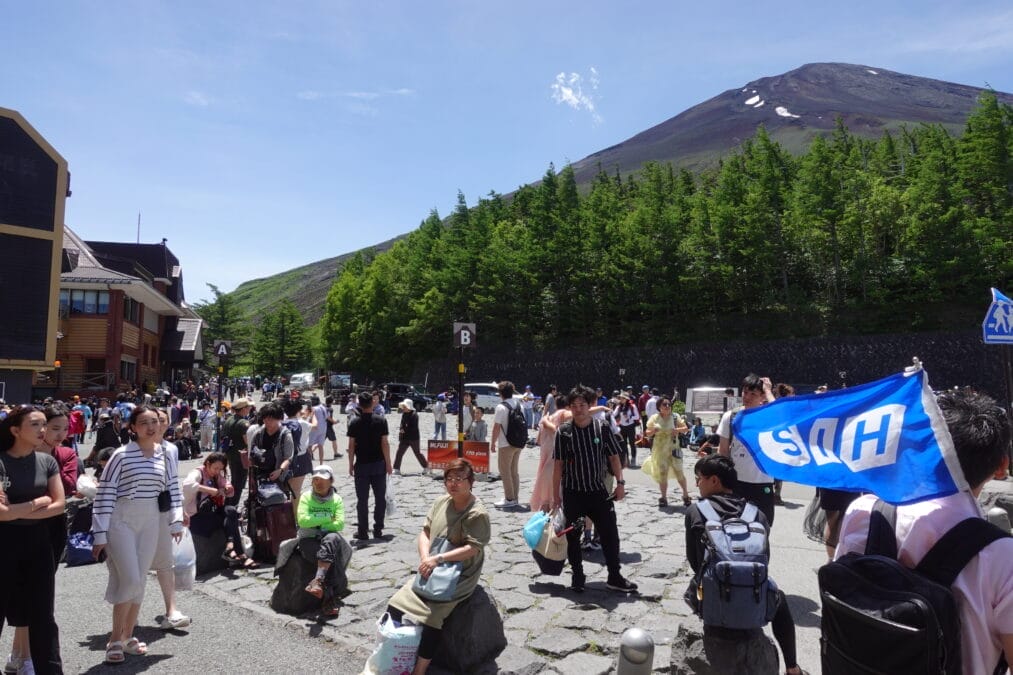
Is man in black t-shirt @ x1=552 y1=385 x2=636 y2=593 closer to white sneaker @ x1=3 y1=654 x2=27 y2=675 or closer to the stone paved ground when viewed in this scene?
the stone paved ground

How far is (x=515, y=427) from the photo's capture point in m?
10.8

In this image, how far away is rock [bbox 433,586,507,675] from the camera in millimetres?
4641

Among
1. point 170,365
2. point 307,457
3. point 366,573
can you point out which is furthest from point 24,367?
point 366,573

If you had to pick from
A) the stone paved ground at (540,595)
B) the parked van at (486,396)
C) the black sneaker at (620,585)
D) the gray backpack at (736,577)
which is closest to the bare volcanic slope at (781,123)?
the parked van at (486,396)

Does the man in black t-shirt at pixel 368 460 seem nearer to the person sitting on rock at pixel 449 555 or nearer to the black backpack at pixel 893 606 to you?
the person sitting on rock at pixel 449 555

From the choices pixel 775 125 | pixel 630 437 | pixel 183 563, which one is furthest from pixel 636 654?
pixel 775 125

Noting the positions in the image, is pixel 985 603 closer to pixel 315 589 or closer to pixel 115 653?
pixel 315 589

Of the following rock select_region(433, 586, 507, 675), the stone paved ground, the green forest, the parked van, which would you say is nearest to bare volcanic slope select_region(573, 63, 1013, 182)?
the green forest

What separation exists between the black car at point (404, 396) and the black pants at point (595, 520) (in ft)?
120

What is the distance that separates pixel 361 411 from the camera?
8.66m

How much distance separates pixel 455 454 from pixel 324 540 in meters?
8.39

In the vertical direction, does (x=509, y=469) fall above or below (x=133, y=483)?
below

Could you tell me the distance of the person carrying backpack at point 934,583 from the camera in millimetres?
1936

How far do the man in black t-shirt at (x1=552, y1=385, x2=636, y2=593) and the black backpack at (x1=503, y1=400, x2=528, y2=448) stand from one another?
4.18 m
